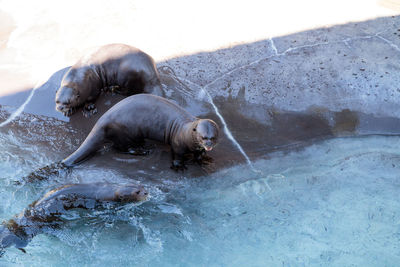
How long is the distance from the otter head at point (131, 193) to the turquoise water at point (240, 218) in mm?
140

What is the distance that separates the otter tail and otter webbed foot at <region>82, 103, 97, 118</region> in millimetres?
587

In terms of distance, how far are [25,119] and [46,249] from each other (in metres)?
1.56

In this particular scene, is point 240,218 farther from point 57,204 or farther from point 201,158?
point 57,204

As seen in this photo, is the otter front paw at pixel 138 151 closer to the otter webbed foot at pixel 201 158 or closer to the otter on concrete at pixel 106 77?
the otter webbed foot at pixel 201 158

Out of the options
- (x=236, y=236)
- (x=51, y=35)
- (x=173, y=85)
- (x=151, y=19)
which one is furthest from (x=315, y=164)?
(x=51, y=35)

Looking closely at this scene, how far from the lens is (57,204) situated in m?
3.33

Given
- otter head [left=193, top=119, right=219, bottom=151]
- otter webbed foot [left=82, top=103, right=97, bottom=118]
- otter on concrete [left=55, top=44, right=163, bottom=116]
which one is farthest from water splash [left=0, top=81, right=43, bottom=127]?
otter head [left=193, top=119, right=219, bottom=151]

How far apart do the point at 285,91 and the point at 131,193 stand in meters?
2.04

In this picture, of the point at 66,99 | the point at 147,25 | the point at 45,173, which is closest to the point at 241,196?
the point at 45,173

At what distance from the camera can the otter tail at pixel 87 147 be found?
3.74 m

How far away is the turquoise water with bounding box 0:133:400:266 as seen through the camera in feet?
11.2

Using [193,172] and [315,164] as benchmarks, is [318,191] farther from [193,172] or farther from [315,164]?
[193,172]

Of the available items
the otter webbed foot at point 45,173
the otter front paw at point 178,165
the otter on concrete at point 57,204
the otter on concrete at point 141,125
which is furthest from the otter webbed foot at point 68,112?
the otter front paw at point 178,165

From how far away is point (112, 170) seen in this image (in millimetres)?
3766
